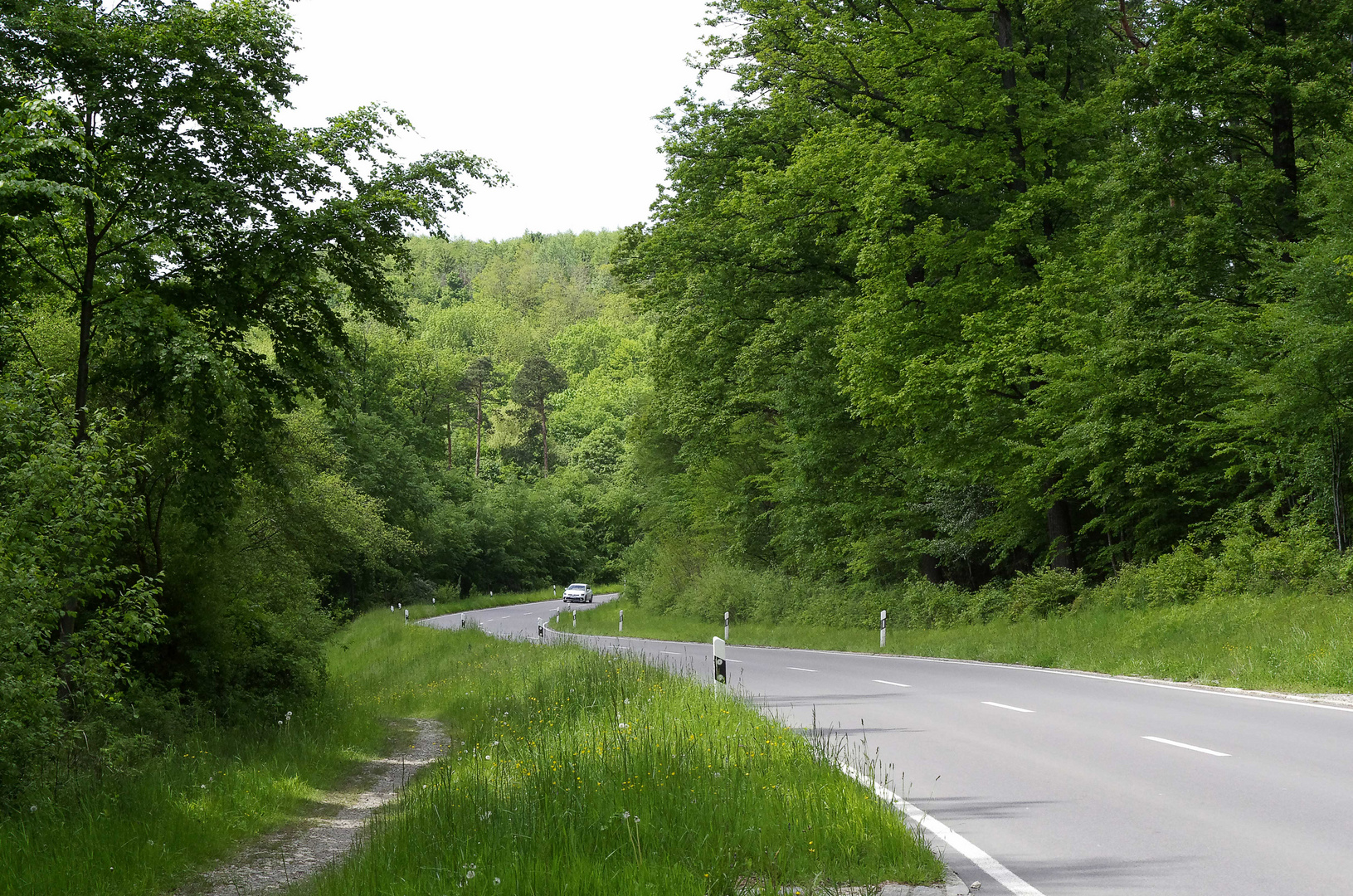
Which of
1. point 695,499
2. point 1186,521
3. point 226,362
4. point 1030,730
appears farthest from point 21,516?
point 695,499

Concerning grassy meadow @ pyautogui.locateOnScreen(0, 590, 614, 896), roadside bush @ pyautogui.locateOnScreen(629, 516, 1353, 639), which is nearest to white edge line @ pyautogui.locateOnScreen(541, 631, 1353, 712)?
roadside bush @ pyautogui.locateOnScreen(629, 516, 1353, 639)

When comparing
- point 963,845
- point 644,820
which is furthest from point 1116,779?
point 644,820

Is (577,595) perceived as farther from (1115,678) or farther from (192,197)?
(192,197)

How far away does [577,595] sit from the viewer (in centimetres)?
7088

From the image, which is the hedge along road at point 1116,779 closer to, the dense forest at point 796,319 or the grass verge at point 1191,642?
the grass verge at point 1191,642

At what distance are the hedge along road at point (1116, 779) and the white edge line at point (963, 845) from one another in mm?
20

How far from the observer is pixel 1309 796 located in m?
8.27

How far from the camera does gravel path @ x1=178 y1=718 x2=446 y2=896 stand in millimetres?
8883

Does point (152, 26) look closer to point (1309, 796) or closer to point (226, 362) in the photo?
point (226, 362)

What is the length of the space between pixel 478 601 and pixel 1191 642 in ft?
198

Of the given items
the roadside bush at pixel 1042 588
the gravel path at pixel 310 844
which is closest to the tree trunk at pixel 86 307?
the gravel path at pixel 310 844

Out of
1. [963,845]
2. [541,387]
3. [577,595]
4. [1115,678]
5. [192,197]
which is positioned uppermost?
[541,387]

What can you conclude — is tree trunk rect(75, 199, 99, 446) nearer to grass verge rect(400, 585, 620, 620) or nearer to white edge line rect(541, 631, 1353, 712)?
white edge line rect(541, 631, 1353, 712)

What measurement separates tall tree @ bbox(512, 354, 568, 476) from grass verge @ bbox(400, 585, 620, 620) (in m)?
21.0
